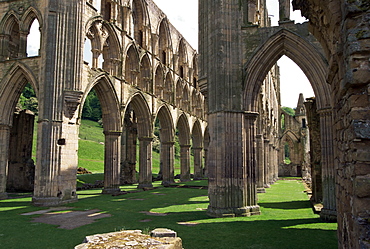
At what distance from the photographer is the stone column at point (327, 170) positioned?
9.45m

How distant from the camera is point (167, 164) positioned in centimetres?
2575

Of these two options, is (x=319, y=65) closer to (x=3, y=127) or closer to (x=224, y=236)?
(x=224, y=236)

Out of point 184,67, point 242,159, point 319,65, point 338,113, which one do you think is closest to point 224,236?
point 242,159

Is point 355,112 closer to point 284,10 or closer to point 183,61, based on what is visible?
point 284,10

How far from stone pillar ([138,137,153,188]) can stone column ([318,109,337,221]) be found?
14.7 metres

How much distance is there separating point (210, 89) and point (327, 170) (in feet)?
15.4

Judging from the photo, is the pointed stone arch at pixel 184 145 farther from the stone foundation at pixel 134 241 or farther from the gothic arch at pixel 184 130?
the stone foundation at pixel 134 241

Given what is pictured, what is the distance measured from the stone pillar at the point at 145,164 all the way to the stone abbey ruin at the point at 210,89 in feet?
0.25

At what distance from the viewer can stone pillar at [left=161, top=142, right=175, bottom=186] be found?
25484 mm

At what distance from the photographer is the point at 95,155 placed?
41562 mm

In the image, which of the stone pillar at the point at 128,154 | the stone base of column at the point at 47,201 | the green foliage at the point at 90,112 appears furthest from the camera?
→ the green foliage at the point at 90,112

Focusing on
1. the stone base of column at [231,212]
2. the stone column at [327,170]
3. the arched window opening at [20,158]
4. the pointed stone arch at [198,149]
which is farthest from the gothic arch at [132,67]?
the stone column at [327,170]

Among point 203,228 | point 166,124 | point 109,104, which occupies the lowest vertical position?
point 203,228

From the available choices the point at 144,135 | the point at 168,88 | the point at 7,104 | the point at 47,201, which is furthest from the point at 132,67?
the point at 47,201
